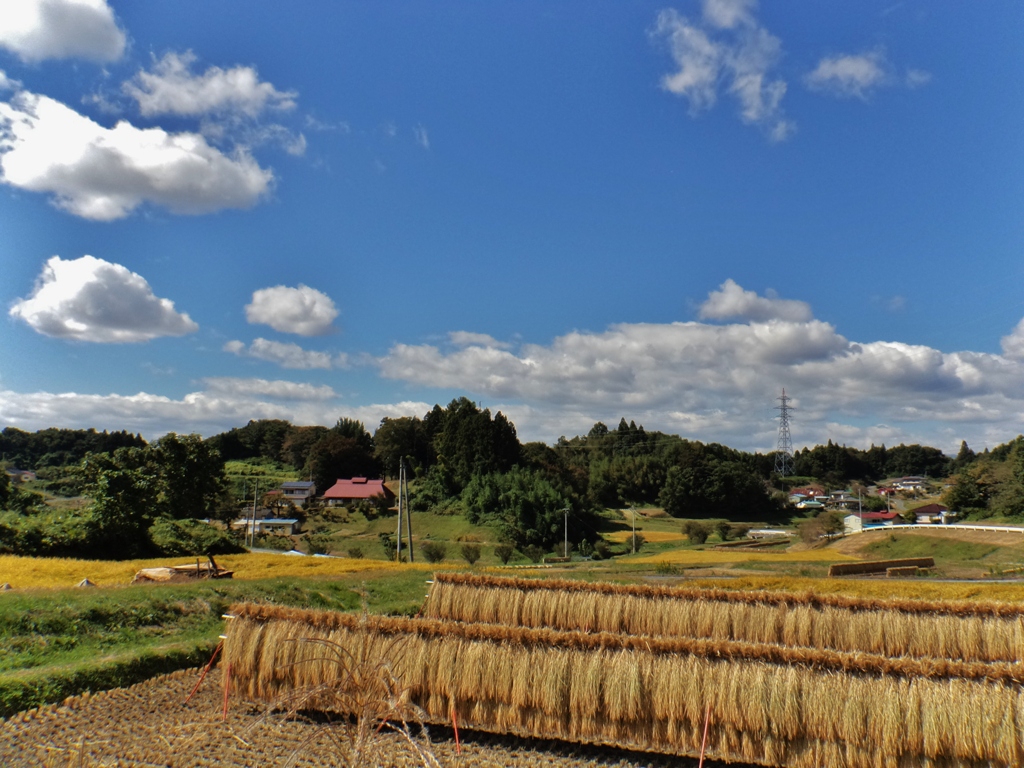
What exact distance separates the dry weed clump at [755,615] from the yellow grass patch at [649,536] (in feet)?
158

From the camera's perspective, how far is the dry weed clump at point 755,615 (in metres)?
14.0

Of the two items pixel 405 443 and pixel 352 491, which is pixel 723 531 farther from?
pixel 405 443

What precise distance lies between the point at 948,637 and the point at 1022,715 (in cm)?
694

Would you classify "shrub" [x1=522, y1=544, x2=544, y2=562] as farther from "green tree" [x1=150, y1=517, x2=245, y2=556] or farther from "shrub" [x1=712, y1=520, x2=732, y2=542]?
"green tree" [x1=150, y1=517, x2=245, y2=556]

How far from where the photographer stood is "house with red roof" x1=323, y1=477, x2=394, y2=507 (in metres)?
76.9

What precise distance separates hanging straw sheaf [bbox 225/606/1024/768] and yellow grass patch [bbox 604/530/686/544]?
5457 centimetres

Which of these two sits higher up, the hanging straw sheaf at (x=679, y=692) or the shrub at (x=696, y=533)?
the hanging straw sheaf at (x=679, y=692)

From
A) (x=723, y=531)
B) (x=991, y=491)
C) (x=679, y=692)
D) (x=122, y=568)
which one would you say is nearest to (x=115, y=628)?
(x=122, y=568)

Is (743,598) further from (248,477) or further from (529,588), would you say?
(248,477)

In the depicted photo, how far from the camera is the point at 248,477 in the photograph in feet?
311

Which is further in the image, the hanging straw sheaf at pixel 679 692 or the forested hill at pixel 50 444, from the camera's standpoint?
the forested hill at pixel 50 444

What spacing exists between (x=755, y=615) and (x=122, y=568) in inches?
898

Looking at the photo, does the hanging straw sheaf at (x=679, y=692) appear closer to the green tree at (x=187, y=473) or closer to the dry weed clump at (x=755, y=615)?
the dry weed clump at (x=755, y=615)

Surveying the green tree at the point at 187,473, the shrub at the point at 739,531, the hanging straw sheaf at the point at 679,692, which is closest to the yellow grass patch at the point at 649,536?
the shrub at the point at 739,531
